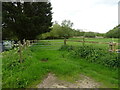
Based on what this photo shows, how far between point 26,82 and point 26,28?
9.95m

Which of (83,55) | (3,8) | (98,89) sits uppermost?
(3,8)

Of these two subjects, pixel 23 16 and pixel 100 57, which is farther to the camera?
pixel 23 16

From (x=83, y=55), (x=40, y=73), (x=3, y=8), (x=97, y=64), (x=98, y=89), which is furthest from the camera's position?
(x=3, y=8)

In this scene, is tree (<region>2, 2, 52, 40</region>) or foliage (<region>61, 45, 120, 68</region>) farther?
tree (<region>2, 2, 52, 40</region>)

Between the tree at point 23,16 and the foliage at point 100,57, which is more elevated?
the tree at point 23,16

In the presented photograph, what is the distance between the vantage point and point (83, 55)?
20.8 feet

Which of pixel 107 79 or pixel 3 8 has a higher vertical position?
pixel 3 8

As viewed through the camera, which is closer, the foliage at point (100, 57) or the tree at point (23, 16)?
the foliage at point (100, 57)

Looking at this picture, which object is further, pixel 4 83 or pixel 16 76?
pixel 16 76

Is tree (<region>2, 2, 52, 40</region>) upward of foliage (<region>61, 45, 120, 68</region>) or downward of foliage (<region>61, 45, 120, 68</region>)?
upward

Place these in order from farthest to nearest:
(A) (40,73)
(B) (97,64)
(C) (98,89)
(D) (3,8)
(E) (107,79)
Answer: (D) (3,8), (B) (97,64), (A) (40,73), (E) (107,79), (C) (98,89)

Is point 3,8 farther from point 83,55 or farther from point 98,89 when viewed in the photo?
point 98,89

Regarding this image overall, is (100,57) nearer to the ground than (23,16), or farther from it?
nearer to the ground

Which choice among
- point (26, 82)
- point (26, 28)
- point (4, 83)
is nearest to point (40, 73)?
point (26, 82)
